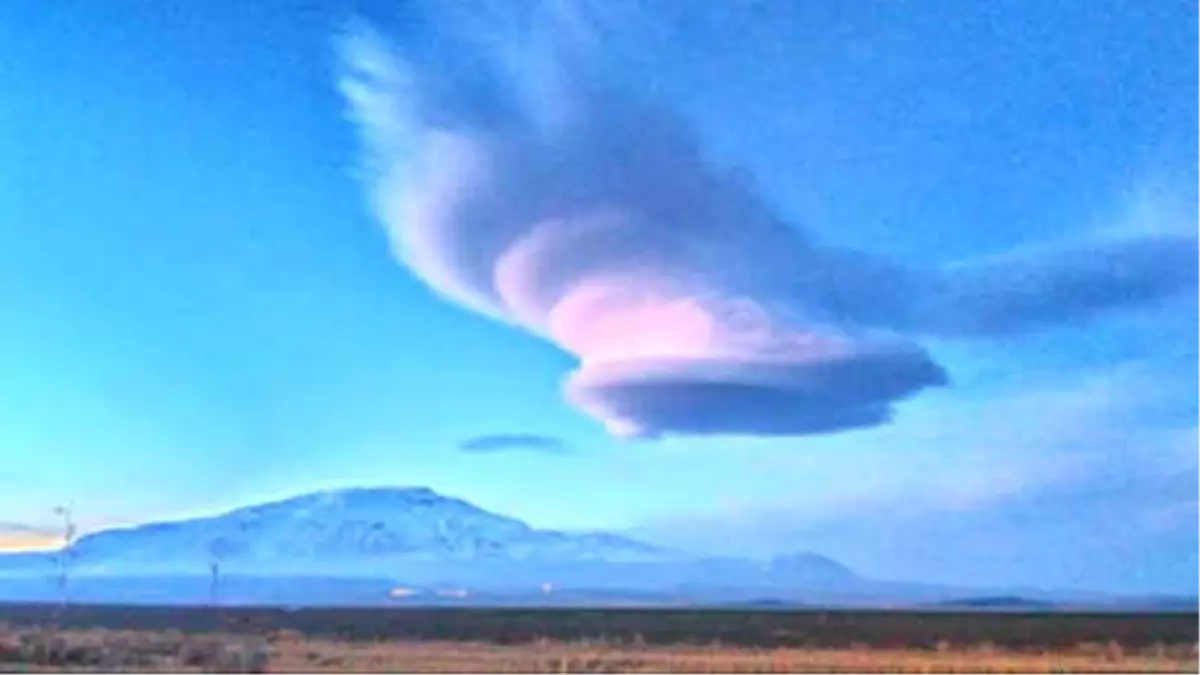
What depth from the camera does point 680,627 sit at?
4422 inches

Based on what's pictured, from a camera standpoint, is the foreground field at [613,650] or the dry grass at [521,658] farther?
the foreground field at [613,650]

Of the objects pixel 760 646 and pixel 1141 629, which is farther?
pixel 1141 629

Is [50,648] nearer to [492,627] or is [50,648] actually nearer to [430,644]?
[430,644]

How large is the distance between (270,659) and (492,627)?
52.6 metres

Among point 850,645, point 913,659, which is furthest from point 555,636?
point 913,659

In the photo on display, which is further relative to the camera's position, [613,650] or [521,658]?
[613,650]

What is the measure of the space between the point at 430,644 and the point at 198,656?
2158 centimetres

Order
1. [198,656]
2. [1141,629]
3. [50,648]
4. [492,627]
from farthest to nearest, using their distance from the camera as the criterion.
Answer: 1. [1141,629]
2. [492,627]
3. [50,648]
4. [198,656]

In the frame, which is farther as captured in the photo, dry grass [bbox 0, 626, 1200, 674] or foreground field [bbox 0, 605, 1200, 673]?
foreground field [bbox 0, 605, 1200, 673]

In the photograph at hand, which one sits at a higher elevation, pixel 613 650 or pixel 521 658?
pixel 613 650

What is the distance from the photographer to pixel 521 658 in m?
61.3

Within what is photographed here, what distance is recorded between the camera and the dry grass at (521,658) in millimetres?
52781

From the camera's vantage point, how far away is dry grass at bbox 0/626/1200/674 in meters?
52.8

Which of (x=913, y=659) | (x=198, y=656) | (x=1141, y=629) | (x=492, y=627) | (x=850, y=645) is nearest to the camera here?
(x=198, y=656)
